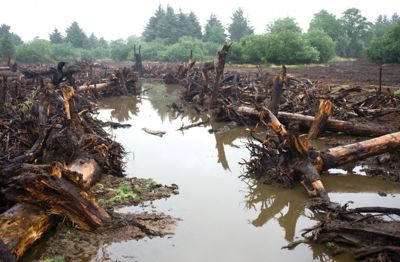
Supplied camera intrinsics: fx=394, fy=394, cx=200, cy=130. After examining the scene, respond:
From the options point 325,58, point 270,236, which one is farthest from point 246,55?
point 270,236

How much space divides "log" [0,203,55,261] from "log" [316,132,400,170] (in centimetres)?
467

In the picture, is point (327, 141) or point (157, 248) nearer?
point (157, 248)

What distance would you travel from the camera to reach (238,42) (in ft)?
140

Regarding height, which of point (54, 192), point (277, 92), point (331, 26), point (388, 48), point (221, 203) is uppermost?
point (331, 26)

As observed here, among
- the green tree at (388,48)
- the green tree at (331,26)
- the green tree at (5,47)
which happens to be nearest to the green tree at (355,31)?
the green tree at (331,26)

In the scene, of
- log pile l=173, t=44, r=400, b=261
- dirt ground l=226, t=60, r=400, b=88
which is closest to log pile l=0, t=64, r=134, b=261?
log pile l=173, t=44, r=400, b=261

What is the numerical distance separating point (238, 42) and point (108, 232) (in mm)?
39558

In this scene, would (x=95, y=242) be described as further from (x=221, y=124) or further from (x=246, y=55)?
(x=246, y=55)

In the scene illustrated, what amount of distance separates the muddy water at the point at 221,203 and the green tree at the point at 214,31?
5137 centimetres

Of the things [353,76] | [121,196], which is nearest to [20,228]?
[121,196]

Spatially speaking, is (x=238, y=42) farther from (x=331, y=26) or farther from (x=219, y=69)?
(x=219, y=69)

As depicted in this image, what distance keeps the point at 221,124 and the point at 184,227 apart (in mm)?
7976

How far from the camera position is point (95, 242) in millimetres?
4887

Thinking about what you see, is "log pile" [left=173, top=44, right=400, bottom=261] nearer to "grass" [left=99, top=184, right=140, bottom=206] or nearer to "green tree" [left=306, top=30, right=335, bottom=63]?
"grass" [left=99, top=184, right=140, bottom=206]
